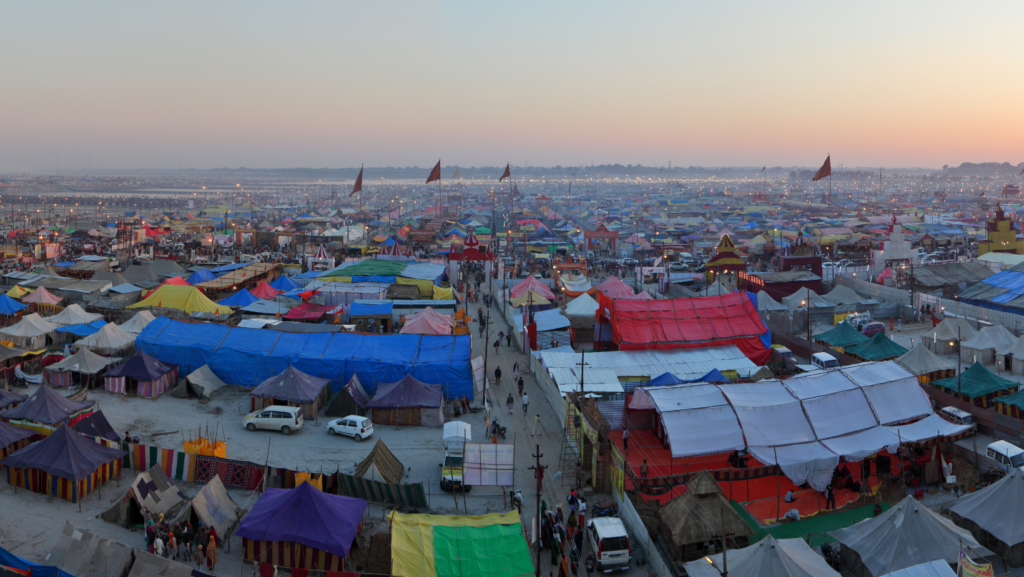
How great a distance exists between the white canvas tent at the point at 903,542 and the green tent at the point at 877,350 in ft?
32.8

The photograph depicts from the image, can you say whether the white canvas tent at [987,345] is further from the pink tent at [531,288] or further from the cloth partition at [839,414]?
the pink tent at [531,288]

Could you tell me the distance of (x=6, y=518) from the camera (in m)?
10.3

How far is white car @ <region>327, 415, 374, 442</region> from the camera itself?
46.4 feet

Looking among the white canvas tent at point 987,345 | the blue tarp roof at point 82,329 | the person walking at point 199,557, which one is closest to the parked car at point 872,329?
the white canvas tent at point 987,345

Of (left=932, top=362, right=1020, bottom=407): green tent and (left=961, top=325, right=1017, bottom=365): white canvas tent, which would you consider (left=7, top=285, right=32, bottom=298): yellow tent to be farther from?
(left=961, top=325, right=1017, bottom=365): white canvas tent

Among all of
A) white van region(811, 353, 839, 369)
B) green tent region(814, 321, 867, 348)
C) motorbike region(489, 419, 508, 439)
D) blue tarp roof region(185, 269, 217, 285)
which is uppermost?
blue tarp roof region(185, 269, 217, 285)

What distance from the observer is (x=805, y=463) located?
38.5ft

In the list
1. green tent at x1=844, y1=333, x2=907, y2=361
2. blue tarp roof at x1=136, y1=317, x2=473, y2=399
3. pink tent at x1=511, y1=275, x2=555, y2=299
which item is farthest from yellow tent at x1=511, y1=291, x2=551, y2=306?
green tent at x1=844, y1=333, x2=907, y2=361

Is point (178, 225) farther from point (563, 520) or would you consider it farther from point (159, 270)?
point (563, 520)

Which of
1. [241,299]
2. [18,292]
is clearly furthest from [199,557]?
[18,292]

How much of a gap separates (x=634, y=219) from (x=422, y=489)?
66.5 metres

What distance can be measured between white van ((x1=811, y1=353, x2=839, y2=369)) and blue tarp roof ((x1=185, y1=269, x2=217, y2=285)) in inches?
911

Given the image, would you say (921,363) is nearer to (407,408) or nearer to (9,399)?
(407,408)

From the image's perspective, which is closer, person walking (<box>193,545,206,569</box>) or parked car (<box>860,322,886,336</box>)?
person walking (<box>193,545,206,569</box>)
